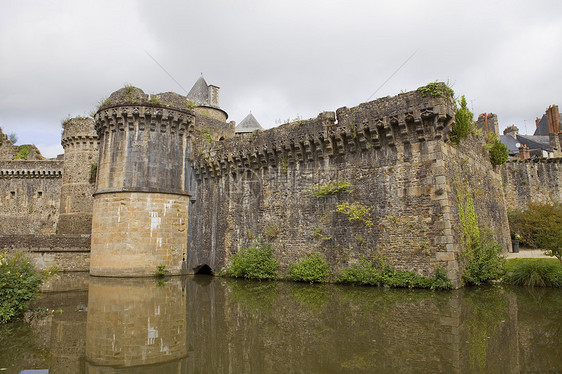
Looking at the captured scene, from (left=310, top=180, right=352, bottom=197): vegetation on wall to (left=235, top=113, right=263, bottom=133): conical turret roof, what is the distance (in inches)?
746

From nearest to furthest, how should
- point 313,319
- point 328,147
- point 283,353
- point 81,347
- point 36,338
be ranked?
point 283,353
point 81,347
point 36,338
point 313,319
point 328,147

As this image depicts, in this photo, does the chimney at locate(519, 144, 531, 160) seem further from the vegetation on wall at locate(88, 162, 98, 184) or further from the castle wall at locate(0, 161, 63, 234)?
the castle wall at locate(0, 161, 63, 234)

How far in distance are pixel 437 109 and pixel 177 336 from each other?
9.36m

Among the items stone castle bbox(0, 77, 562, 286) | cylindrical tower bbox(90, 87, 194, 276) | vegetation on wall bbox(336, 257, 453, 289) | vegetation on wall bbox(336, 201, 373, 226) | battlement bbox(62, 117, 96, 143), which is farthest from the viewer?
battlement bbox(62, 117, 96, 143)

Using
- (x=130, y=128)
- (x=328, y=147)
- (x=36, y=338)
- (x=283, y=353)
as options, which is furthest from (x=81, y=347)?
(x=130, y=128)

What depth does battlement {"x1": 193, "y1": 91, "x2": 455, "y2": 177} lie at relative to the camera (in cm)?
1204

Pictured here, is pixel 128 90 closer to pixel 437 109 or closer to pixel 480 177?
pixel 437 109

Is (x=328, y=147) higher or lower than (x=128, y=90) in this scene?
lower

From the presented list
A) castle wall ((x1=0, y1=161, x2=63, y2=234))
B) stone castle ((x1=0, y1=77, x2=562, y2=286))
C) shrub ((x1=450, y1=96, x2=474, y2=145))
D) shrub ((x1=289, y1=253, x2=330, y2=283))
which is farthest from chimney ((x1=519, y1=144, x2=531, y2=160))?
castle wall ((x1=0, y1=161, x2=63, y2=234))

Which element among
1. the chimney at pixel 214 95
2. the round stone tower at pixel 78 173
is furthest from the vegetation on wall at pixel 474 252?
the round stone tower at pixel 78 173

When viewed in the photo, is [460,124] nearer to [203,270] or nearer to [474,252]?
[474,252]

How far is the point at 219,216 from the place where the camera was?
17875mm

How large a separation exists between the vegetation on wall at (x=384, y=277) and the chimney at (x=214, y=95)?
15690 mm

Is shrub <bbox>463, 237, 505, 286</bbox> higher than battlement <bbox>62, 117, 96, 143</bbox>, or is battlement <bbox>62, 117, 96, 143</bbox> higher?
battlement <bbox>62, 117, 96, 143</bbox>
